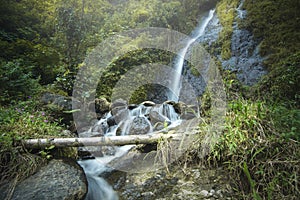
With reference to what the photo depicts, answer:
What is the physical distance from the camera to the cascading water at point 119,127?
2.49 metres

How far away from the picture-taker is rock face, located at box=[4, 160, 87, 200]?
1953mm

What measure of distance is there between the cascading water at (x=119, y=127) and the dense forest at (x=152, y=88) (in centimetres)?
52

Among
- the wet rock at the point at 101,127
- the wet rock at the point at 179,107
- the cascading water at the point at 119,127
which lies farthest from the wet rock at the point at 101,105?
the wet rock at the point at 179,107

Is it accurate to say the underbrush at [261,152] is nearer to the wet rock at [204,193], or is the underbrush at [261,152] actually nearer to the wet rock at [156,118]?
the wet rock at [204,193]

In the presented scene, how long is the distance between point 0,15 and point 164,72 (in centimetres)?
Result: 718

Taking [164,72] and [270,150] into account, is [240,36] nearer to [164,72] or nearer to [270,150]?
[164,72]

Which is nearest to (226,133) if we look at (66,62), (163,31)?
(66,62)

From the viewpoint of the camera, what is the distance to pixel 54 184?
6.86ft

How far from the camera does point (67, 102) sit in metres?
4.98

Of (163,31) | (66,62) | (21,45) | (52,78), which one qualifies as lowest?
(52,78)

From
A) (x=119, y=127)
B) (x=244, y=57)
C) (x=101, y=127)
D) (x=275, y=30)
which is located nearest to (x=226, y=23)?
(x=275, y=30)

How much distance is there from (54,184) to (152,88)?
5.42 meters

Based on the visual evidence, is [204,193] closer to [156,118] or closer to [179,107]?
[156,118]

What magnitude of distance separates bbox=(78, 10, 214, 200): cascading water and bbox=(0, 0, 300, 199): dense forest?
20.6 inches
